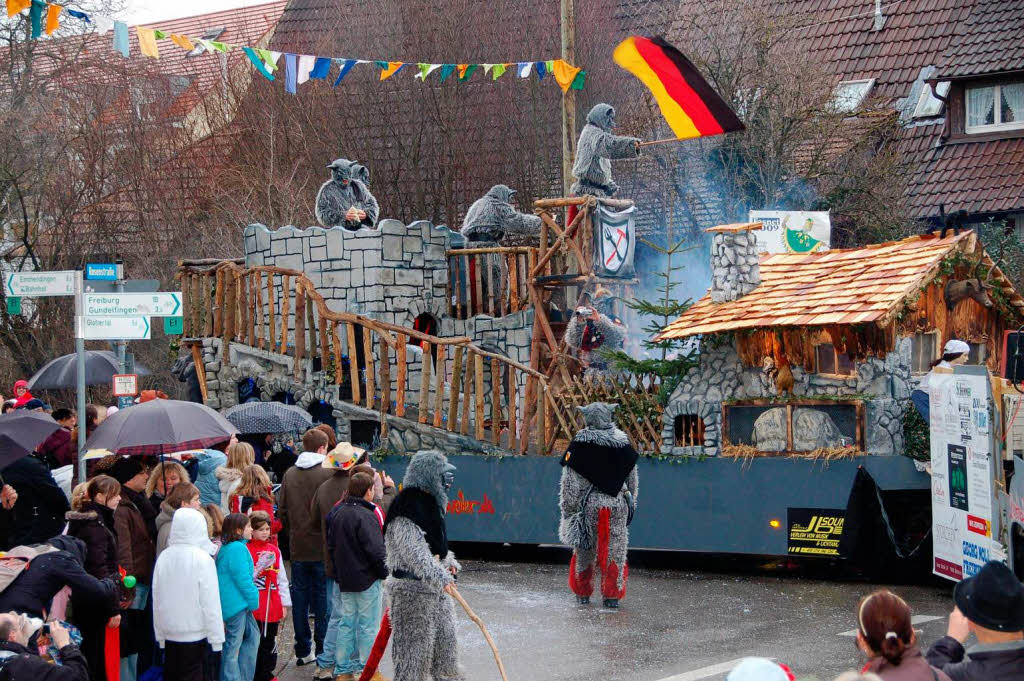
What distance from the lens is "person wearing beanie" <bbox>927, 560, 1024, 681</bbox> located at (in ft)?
16.3

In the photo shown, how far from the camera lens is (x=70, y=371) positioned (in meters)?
15.5

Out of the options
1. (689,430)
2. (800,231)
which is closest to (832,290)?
(689,430)

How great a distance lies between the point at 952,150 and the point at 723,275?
1125 centimetres

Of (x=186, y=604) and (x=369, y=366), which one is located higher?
(x=369, y=366)

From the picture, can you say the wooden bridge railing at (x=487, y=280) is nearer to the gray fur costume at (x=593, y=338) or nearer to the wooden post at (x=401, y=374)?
the gray fur costume at (x=593, y=338)

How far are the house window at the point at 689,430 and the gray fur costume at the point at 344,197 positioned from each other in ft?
21.0

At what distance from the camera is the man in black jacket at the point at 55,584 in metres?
7.10

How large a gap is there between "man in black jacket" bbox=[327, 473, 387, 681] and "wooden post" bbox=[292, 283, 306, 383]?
27.2 feet

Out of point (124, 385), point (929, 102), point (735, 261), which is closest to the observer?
point (735, 261)

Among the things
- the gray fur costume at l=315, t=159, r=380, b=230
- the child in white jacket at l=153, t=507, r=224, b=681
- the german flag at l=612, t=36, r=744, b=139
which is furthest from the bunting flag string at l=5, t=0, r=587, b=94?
the child in white jacket at l=153, t=507, r=224, b=681

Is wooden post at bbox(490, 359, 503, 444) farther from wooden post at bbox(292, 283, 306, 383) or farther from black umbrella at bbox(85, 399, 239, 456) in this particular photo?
black umbrella at bbox(85, 399, 239, 456)

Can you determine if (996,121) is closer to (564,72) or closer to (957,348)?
(564,72)

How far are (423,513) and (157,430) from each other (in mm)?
2695

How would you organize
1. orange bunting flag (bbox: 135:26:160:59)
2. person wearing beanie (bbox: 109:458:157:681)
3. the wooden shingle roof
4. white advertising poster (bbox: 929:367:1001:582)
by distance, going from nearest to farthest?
person wearing beanie (bbox: 109:458:157:681) → white advertising poster (bbox: 929:367:1001:582) → the wooden shingle roof → orange bunting flag (bbox: 135:26:160:59)
